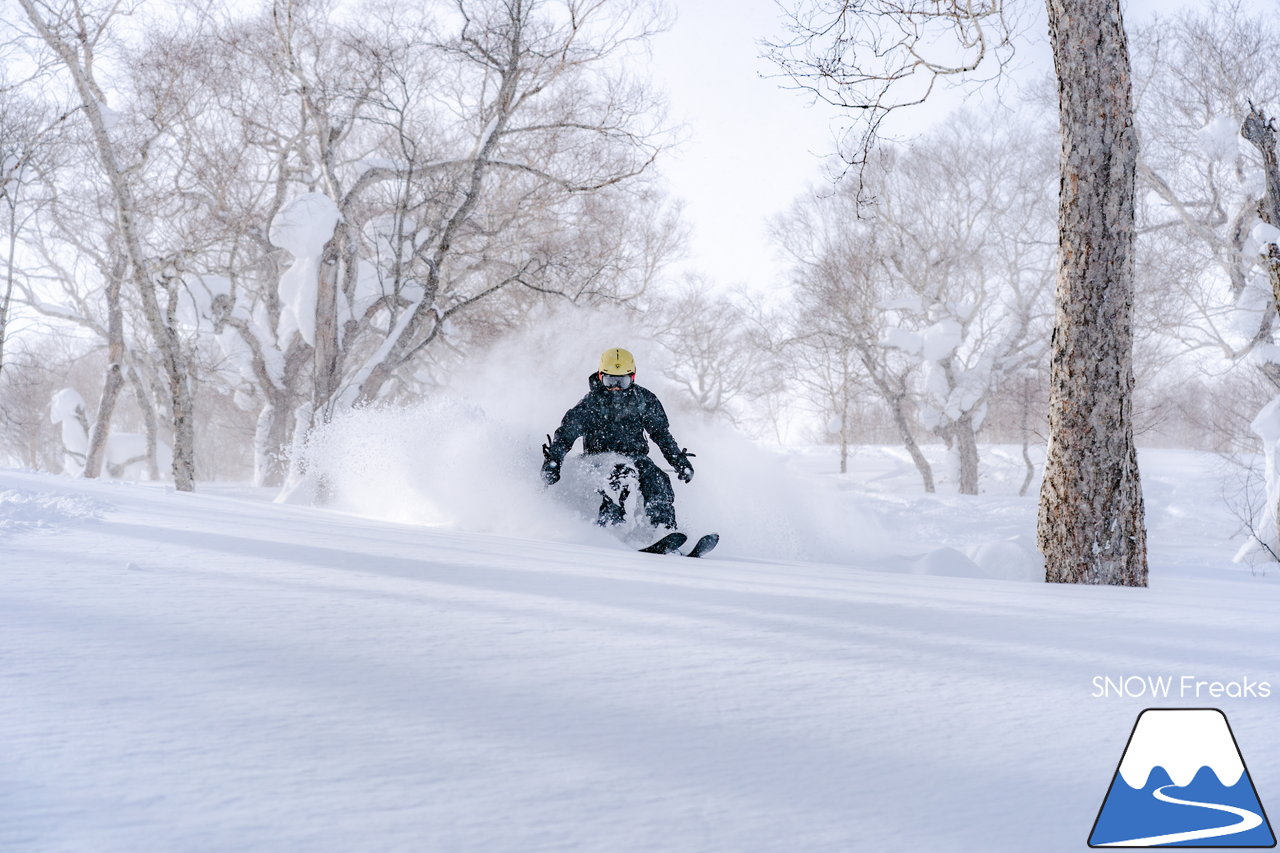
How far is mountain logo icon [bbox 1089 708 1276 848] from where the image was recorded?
136cm

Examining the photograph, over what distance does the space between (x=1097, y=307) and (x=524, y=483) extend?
4.11 metres

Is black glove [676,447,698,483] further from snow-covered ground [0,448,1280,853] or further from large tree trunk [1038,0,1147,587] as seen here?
snow-covered ground [0,448,1280,853]

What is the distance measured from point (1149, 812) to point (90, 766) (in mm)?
1676

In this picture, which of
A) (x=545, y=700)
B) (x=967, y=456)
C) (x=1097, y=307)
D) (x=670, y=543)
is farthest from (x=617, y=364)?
(x=967, y=456)

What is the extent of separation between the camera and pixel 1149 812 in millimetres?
1438

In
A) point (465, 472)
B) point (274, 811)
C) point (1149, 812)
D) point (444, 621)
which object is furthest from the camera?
point (465, 472)

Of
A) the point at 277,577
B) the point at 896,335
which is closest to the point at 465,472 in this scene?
the point at 277,577

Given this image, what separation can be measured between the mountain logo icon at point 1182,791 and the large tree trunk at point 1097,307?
13.2 feet

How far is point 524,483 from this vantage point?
660cm

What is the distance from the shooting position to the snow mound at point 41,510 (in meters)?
3.76

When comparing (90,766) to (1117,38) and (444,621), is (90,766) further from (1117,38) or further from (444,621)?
(1117,38)

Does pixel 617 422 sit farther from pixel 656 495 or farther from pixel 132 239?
pixel 132 239

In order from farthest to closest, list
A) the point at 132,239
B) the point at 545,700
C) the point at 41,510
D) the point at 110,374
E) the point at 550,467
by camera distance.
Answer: the point at 110,374, the point at 132,239, the point at 550,467, the point at 41,510, the point at 545,700

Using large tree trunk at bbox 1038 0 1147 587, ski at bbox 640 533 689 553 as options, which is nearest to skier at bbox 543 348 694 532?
ski at bbox 640 533 689 553
